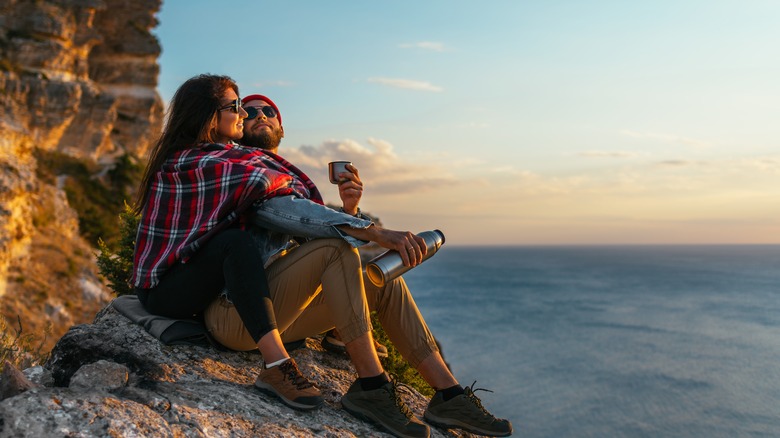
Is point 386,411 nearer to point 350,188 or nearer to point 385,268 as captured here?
point 385,268

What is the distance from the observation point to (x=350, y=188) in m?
4.71

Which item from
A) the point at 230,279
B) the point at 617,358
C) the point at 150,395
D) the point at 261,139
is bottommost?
the point at 617,358

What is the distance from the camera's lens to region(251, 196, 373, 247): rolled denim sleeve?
13.3ft

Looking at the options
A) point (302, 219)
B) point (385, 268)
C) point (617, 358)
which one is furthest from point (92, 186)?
point (617, 358)

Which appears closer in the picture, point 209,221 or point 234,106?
point 209,221

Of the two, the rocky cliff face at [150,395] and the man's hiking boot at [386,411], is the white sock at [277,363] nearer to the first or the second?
the rocky cliff face at [150,395]

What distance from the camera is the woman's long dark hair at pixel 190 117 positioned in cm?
447

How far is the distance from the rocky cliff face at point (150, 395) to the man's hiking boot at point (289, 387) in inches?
2.8

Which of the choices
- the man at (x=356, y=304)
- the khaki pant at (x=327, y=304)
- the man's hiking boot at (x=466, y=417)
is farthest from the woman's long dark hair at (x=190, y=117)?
the man's hiking boot at (x=466, y=417)

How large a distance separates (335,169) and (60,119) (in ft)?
122

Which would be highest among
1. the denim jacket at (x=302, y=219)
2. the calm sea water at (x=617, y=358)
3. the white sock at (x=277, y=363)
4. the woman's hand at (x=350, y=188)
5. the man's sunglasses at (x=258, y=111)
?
the man's sunglasses at (x=258, y=111)

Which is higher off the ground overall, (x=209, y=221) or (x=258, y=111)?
(x=258, y=111)

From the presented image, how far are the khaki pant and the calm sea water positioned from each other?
32721 millimetres

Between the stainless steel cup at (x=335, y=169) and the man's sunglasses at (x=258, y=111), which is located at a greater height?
the man's sunglasses at (x=258, y=111)
